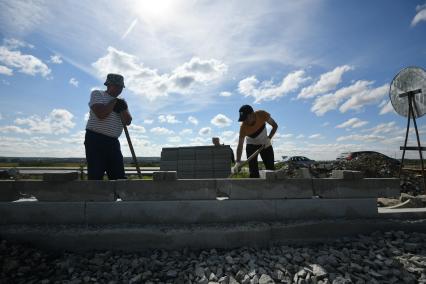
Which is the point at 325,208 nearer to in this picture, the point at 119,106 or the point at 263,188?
the point at 263,188

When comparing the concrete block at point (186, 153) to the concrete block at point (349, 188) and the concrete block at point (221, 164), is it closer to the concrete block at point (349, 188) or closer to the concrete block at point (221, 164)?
the concrete block at point (221, 164)

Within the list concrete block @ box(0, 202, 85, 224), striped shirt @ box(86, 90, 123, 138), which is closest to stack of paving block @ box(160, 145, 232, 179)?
striped shirt @ box(86, 90, 123, 138)

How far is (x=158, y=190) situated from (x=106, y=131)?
1.18 m

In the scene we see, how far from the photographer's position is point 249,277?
9.62 ft

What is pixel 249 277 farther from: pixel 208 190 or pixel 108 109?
pixel 108 109

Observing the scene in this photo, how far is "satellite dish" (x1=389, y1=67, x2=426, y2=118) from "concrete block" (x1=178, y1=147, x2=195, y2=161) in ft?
18.9

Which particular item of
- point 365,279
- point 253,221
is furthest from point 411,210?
point 253,221

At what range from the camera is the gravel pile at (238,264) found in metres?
2.94

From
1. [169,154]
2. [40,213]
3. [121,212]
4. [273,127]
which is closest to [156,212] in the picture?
[121,212]

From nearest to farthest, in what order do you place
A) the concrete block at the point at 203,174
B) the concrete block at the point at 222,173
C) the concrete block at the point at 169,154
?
1. the concrete block at the point at 222,173
2. the concrete block at the point at 203,174
3. the concrete block at the point at 169,154

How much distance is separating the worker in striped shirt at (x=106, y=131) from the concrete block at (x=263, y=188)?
1649 millimetres

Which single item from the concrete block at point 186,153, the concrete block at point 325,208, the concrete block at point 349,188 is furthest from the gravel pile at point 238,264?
the concrete block at point 186,153

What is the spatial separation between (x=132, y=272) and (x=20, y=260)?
1324 millimetres

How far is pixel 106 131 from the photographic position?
4.20 m
